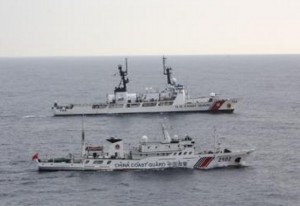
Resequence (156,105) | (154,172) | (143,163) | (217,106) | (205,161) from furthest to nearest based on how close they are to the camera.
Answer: (217,106) → (156,105) → (205,161) → (143,163) → (154,172)

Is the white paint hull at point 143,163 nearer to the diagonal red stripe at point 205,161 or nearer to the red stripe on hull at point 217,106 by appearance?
the diagonal red stripe at point 205,161

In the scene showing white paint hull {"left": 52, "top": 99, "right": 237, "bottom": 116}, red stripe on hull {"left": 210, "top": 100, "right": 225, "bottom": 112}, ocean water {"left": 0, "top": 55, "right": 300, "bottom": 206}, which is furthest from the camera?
red stripe on hull {"left": 210, "top": 100, "right": 225, "bottom": 112}

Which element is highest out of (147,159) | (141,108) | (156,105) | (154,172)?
(147,159)

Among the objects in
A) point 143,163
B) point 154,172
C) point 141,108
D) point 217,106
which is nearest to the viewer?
point 154,172

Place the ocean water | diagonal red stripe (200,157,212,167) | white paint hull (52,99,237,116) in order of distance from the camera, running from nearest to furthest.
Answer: the ocean water → diagonal red stripe (200,157,212,167) → white paint hull (52,99,237,116)

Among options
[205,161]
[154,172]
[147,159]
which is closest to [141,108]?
[147,159]

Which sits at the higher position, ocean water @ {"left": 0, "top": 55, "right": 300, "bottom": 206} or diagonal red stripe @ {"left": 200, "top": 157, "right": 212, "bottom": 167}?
diagonal red stripe @ {"left": 200, "top": 157, "right": 212, "bottom": 167}

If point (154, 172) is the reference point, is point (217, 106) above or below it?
above

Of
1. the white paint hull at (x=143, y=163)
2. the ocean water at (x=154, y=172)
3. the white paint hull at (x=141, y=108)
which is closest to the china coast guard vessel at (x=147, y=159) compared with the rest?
the white paint hull at (x=143, y=163)

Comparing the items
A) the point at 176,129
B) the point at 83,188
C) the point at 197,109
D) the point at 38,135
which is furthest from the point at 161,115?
the point at 83,188

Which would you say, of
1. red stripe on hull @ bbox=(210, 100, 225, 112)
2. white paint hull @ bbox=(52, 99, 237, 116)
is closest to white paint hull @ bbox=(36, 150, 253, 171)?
white paint hull @ bbox=(52, 99, 237, 116)

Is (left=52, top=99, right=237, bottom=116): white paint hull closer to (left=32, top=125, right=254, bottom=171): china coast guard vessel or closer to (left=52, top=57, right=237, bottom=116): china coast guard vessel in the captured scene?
(left=52, top=57, right=237, bottom=116): china coast guard vessel

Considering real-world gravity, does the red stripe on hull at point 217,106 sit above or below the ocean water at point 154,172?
above

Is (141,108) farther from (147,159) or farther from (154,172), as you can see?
(154,172)
